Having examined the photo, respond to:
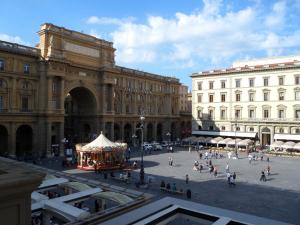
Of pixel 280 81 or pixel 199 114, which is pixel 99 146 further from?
pixel 280 81

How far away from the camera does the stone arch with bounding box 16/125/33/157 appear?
47562mm

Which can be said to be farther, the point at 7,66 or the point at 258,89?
the point at 258,89

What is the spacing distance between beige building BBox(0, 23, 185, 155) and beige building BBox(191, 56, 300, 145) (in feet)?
48.0

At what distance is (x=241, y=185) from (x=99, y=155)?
1710 centimetres

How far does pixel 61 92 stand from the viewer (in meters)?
47.8

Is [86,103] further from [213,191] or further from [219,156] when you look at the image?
[213,191]

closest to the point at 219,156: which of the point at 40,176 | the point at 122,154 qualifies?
the point at 122,154

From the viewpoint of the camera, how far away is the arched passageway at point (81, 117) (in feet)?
184

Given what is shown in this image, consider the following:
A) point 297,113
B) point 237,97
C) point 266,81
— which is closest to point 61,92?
point 237,97

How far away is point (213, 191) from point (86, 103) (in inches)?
1445

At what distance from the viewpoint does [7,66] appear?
140 ft

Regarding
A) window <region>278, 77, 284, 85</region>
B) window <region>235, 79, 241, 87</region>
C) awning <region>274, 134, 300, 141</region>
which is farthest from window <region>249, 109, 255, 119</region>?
window <region>278, 77, 284, 85</region>

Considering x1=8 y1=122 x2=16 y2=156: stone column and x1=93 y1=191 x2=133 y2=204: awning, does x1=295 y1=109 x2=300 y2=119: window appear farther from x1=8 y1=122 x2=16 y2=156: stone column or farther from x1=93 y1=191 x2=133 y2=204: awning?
x1=93 y1=191 x2=133 y2=204: awning

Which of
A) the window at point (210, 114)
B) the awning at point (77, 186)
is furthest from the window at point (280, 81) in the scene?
the awning at point (77, 186)
